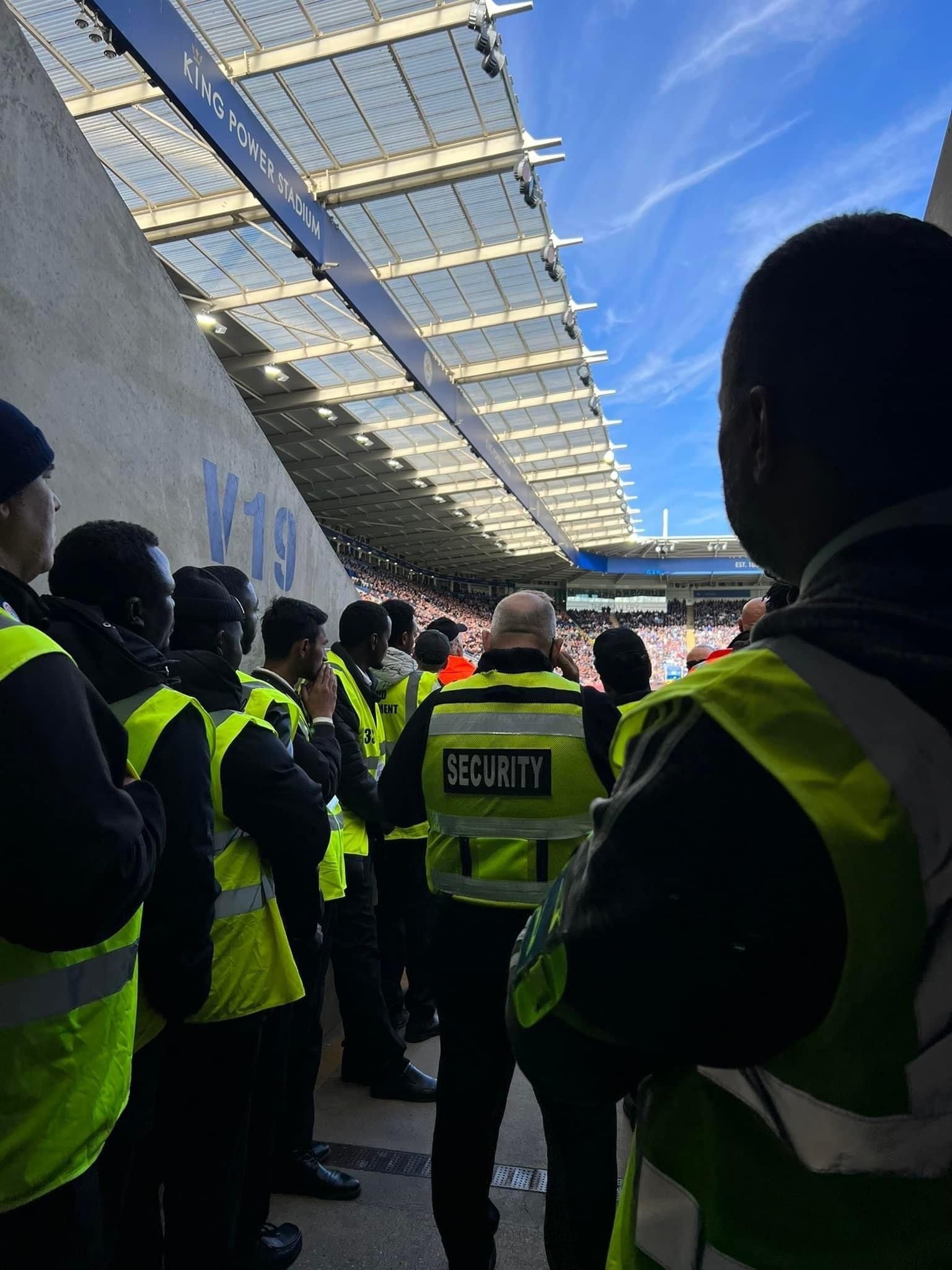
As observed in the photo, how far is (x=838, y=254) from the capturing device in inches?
30.5

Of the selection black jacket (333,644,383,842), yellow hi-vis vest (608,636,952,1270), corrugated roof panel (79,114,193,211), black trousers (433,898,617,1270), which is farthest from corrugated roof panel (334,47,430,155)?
yellow hi-vis vest (608,636,952,1270)

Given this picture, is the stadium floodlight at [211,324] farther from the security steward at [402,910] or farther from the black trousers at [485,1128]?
the black trousers at [485,1128]

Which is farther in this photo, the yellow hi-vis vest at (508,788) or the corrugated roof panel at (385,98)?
the corrugated roof panel at (385,98)

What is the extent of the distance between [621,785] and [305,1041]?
2.58m

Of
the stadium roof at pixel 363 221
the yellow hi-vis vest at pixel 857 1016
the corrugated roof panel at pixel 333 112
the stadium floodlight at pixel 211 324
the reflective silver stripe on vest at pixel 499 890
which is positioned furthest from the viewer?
the stadium floodlight at pixel 211 324

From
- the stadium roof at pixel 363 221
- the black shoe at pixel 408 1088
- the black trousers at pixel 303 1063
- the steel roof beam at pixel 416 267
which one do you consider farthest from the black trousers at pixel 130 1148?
the steel roof beam at pixel 416 267

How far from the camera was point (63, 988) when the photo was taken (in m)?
1.23

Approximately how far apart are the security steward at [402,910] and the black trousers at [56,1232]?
273 cm

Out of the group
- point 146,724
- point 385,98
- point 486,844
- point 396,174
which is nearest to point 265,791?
point 146,724

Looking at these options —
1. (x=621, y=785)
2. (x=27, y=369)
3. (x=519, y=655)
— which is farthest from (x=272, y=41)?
(x=621, y=785)

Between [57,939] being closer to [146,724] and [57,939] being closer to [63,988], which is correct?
[63,988]

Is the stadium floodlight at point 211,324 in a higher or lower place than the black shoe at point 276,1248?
higher

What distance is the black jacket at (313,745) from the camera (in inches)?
95.3

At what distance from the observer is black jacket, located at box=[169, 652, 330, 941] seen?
6.65ft
